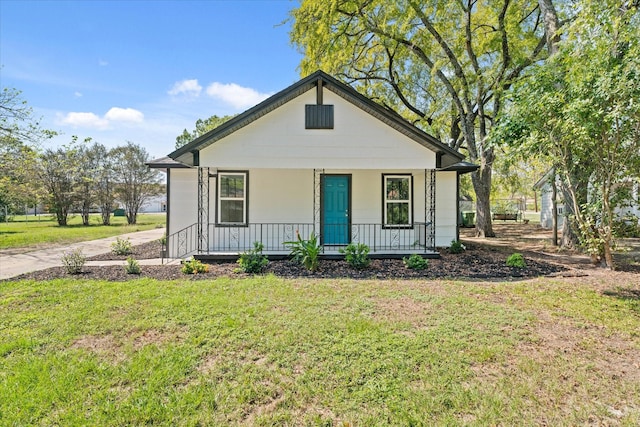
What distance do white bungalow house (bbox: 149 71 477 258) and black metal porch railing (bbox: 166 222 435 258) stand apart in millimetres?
32

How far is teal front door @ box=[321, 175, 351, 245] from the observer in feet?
34.2

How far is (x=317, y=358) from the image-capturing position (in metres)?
3.56

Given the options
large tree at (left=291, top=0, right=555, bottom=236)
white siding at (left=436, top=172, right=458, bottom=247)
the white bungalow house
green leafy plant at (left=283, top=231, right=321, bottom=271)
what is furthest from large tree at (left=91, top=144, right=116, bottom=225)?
white siding at (left=436, top=172, right=458, bottom=247)

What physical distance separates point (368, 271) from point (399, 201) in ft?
12.2

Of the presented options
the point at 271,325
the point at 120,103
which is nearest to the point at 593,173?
the point at 271,325

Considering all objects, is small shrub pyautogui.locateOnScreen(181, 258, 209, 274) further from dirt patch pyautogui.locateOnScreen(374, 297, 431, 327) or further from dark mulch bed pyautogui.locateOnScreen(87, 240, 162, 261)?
dirt patch pyautogui.locateOnScreen(374, 297, 431, 327)

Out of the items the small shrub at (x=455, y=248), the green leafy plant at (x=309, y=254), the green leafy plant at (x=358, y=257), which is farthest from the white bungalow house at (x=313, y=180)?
the green leafy plant at (x=309, y=254)

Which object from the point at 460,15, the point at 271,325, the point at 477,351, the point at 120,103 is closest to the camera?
the point at 477,351

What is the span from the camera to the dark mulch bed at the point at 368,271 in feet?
23.9

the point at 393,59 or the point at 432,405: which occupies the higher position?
the point at 393,59

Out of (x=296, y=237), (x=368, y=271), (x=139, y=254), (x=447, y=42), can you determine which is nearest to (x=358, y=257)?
(x=368, y=271)

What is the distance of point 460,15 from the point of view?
15008 mm

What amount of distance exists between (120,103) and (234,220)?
1206cm

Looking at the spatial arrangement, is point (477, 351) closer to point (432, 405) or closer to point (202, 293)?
point (432, 405)
